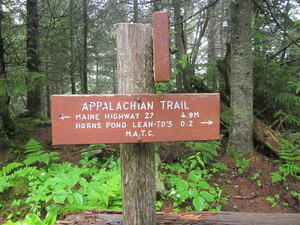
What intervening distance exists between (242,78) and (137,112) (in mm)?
3780

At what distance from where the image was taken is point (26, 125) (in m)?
6.25

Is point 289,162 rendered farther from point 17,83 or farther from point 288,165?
point 17,83

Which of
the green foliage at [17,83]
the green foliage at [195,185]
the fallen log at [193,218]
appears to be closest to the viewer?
the fallen log at [193,218]

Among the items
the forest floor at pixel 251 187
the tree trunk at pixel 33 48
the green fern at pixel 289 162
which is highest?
the tree trunk at pixel 33 48

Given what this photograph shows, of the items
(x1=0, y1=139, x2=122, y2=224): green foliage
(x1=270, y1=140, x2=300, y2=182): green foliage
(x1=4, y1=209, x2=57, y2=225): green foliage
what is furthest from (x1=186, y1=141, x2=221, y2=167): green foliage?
(x1=4, y1=209, x2=57, y2=225): green foliage

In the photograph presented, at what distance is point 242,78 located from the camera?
4637 mm

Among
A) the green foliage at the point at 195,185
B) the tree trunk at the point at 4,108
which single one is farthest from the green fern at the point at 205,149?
the tree trunk at the point at 4,108

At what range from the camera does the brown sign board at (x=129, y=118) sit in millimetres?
1591

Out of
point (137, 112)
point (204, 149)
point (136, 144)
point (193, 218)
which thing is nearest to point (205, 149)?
point (204, 149)

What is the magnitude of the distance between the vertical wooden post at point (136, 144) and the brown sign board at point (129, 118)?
261mm

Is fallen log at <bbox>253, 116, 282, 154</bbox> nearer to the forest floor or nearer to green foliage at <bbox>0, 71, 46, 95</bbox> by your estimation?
the forest floor

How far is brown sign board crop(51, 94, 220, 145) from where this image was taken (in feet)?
5.22

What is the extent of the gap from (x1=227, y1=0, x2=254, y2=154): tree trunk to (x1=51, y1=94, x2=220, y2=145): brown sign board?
11.0ft

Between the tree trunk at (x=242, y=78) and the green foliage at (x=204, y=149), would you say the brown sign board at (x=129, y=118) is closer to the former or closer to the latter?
the green foliage at (x=204, y=149)
